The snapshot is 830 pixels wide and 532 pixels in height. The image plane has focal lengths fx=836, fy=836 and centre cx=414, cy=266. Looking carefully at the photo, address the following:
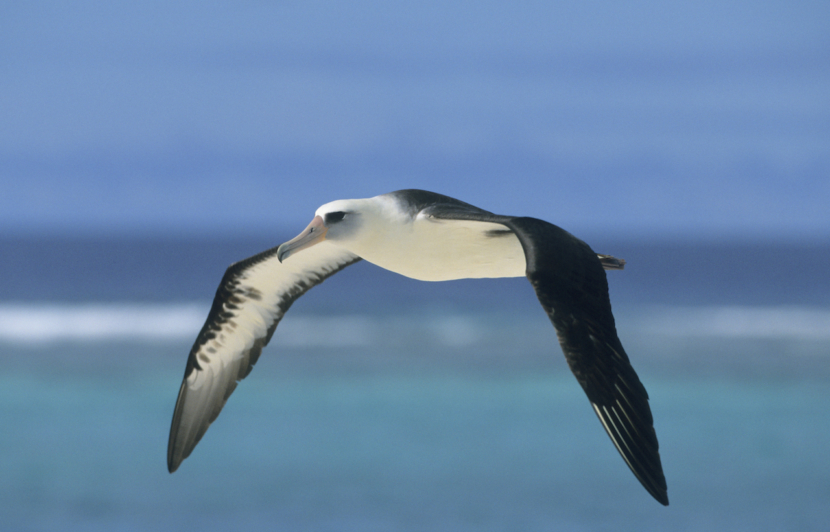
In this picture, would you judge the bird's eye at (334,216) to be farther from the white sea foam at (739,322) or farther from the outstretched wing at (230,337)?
the white sea foam at (739,322)

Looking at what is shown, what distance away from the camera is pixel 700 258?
177ft

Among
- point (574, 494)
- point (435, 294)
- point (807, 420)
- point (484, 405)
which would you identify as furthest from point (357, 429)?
point (435, 294)

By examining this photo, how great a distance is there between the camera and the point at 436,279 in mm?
6008

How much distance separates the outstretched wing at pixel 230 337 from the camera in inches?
Answer: 268

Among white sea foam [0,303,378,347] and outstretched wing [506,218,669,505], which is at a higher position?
white sea foam [0,303,378,347]

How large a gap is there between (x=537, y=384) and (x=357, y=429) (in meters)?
5.71

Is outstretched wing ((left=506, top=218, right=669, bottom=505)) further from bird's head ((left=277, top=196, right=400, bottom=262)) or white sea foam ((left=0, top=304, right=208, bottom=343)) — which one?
white sea foam ((left=0, top=304, right=208, bottom=343))

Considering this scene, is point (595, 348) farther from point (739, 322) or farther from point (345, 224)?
point (739, 322)

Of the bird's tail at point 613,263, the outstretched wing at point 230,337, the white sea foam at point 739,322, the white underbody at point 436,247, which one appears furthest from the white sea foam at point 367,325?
the white underbody at point 436,247

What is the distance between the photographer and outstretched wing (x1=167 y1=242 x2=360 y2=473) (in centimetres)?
682

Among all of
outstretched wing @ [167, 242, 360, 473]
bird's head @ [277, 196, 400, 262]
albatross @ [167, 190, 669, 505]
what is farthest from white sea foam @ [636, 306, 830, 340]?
bird's head @ [277, 196, 400, 262]

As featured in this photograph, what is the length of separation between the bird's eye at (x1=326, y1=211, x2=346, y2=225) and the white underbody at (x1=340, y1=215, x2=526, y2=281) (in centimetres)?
20

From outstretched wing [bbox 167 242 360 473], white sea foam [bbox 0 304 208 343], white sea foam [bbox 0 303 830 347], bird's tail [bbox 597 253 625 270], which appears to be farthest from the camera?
white sea foam [bbox 0 304 208 343]

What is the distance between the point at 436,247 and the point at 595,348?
1.71 metres
